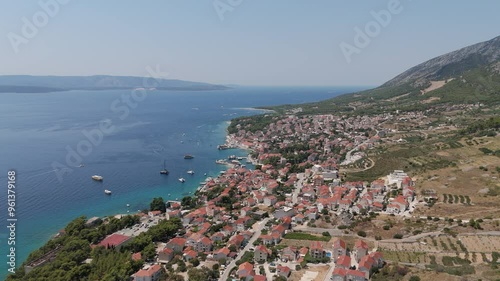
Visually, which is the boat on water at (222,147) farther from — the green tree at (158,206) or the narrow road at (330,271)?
the narrow road at (330,271)

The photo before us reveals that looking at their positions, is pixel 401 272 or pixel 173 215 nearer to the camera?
pixel 401 272

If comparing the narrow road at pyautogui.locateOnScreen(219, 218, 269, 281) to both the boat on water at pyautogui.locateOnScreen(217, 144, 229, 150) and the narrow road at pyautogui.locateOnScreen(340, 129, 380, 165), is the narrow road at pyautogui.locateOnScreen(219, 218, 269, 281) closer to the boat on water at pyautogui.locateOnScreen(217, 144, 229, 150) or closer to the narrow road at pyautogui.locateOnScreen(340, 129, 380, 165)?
the narrow road at pyautogui.locateOnScreen(340, 129, 380, 165)

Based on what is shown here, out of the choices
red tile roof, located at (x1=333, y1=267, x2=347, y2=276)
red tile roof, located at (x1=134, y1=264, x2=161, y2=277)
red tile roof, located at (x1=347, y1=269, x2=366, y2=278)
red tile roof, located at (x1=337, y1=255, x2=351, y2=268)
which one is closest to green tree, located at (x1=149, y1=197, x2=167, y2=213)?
red tile roof, located at (x1=134, y1=264, x2=161, y2=277)

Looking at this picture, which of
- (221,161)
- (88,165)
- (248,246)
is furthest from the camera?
(221,161)

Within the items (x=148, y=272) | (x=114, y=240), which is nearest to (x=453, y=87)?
(x=114, y=240)

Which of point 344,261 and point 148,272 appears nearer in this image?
point 148,272

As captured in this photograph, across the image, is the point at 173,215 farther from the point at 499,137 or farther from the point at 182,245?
the point at 499,137

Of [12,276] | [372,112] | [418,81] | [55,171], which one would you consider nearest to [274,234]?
[12,276]

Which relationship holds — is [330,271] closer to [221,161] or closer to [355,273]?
[355,273]

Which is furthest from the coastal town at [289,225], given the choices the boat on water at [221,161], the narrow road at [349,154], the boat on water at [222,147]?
the boat on water at [222,147]
